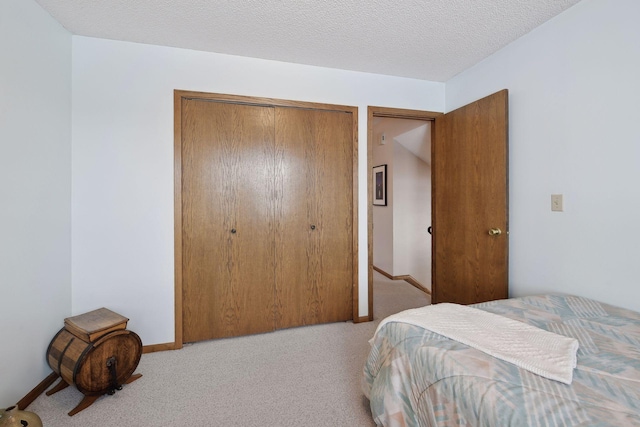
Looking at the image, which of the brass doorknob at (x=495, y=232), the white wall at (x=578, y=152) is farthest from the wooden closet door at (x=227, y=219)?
the white wall at (x=578, y=152)

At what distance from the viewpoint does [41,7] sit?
73.1 inches

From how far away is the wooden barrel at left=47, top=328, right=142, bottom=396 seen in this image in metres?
1.67

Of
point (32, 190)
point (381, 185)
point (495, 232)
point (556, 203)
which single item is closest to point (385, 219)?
point (381, 185)

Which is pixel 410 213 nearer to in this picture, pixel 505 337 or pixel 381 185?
pixel 381 185

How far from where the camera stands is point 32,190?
1.76m

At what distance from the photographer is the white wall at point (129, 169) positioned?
219cm

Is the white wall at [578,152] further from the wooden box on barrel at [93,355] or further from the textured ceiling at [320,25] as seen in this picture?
the wooden box on barrel at [93,355]

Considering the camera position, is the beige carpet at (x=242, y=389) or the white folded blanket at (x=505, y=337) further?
the beige carpet at (x=242, y=389)

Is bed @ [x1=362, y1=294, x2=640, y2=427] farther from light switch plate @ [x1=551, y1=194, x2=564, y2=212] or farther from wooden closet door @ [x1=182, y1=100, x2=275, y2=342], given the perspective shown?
wooden closet door @ [x1=182, y1=100, x2=275, y2=342]

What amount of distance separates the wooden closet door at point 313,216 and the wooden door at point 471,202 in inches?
36.5

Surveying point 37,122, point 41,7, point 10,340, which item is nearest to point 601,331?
point 10,340

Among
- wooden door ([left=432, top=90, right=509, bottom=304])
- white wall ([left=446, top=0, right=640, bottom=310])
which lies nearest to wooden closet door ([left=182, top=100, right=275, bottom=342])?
wooden door ([left=432, top=90, right=509, bottom=304])

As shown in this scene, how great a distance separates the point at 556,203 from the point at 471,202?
651 mm

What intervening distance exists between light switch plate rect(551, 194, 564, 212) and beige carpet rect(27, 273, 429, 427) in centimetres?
166
